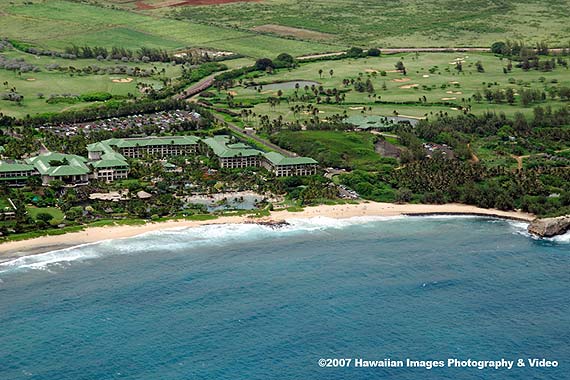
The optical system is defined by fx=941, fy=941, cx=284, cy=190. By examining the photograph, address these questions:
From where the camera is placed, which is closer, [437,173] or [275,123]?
[437,173]

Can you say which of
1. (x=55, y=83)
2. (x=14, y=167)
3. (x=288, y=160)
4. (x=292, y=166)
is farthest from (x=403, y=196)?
(x=55, y=83)

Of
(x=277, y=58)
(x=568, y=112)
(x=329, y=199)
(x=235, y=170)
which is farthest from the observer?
(x=277, y=58)

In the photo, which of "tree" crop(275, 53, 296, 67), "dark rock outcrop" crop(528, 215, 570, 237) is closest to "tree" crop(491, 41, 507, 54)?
"tree" crop(275, 53, 296, 67)

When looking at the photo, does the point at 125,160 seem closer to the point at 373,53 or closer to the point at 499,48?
the point at 373,53

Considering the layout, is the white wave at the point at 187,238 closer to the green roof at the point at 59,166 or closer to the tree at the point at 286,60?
the green roof at the point at 59,166

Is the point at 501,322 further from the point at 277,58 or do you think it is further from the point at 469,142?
the point at 277,58

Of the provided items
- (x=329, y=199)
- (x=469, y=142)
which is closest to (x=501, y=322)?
(x=329, y=199)
